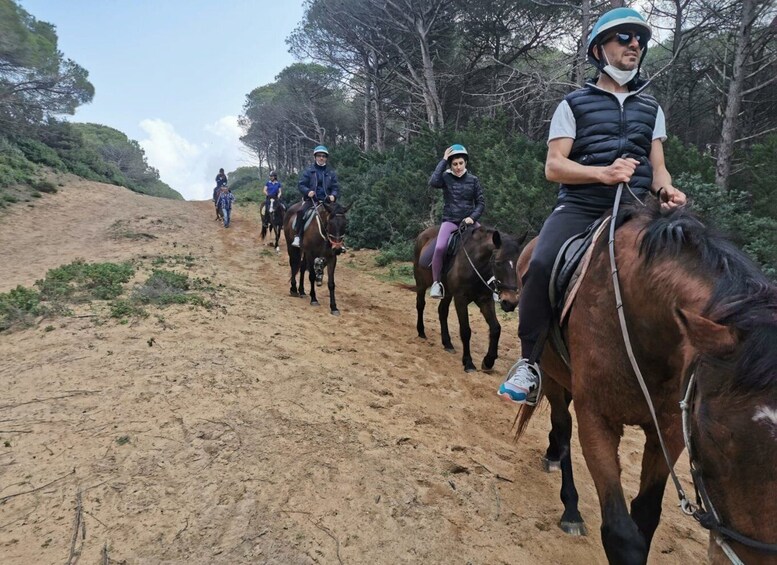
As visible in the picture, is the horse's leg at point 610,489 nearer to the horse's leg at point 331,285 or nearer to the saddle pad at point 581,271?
the saddle pad at point 581,271

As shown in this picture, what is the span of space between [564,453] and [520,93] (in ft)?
52.1

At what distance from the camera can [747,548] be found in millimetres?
1152

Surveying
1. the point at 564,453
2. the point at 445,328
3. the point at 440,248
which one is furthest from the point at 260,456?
the point at 440,248

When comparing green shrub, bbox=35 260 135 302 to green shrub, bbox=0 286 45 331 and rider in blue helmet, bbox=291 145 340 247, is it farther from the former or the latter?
rider in blue helmet, bbox=291 145 340 247

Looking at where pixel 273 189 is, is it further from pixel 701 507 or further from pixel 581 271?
pixel 701 507

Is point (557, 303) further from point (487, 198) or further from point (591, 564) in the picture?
point (487, 198)

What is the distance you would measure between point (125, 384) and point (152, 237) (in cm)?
1020

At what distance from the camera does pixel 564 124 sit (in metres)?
2.50

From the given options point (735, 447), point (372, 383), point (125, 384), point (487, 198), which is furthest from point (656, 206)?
point (487, 198)

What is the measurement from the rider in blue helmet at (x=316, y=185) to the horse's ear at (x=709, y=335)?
811 cm

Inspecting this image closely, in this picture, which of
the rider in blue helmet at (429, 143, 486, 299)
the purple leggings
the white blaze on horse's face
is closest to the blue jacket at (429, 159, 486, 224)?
the rider in blue helmet at (429, 143, 486, 299)

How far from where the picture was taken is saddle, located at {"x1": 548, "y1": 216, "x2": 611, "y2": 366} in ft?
7.31

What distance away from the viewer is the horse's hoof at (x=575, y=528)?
9.02ft

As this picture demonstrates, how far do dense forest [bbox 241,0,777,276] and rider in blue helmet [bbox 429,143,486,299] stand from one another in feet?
9.98
